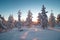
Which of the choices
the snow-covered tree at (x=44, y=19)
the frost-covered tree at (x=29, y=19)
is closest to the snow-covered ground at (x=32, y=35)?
the snow-covered tree at (x=44, y=19)

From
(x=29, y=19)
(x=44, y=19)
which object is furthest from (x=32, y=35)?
(x=29, y=19)

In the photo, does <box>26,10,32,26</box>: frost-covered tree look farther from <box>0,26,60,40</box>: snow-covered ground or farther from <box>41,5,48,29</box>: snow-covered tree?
<box>0,26,60,40</box>: snow-covered ground

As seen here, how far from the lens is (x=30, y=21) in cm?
5675

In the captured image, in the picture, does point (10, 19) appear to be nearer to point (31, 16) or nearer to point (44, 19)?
point (31, 16)

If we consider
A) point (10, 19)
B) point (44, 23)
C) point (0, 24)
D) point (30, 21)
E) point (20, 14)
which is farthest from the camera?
point (30, 21)

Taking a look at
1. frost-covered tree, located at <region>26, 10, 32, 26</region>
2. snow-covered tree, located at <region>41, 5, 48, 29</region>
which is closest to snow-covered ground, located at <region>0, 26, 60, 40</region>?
snow-covered tree, located at <region>41, 5, 48, 29</region>

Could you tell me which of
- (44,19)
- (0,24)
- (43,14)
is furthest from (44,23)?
(0,24)

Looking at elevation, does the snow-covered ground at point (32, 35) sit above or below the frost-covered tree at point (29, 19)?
below

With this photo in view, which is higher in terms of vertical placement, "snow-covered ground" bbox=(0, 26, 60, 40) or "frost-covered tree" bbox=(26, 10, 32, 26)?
"frost-covered tree" bbox=(26, 10, 32, 26)

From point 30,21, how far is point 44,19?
52.1 feet

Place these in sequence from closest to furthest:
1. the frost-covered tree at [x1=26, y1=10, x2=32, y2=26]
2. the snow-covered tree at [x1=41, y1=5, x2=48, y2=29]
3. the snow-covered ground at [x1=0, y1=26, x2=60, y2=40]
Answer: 1. the snow-covered ground at [x1=0, y1=26, x2=60, y2=40]
2. the snow-covered tree at [x1=41, y1=5, x2=48, y2=29]
3. the frost-covered tree at [x1=26, y1=10, x2=32, y2=26]

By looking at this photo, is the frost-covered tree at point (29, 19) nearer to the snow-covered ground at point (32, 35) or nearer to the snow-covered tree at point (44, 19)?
the snow-covered tree at point (44, 19)

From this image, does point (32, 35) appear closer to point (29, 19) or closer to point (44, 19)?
point (44, 19)

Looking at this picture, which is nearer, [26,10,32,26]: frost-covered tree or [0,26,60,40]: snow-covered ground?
[0,26,60,40]: snow-covered ground
